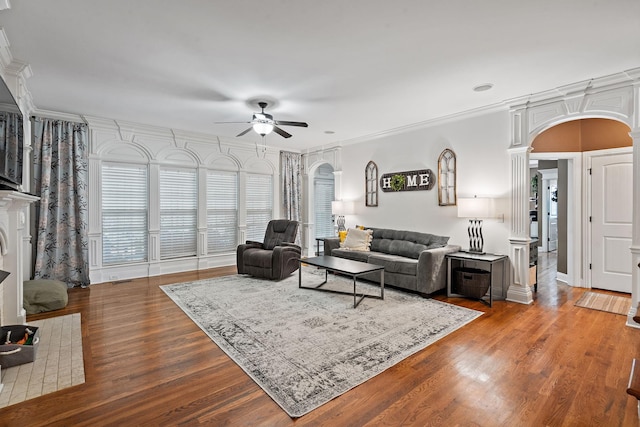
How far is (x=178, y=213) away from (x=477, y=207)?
513cm

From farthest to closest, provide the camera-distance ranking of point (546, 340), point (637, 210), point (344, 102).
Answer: point (344, 102)
point (637, 210)
point (546, 340)

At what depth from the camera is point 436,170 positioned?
5230 mm

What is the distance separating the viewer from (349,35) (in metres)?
2.64

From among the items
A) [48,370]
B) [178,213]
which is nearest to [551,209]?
[178,213]

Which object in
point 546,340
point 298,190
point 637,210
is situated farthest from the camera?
point 298,190

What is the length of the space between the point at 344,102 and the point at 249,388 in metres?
3.51

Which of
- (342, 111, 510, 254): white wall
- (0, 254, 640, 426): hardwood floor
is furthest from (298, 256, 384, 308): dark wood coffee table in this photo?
(342, 111, 510, 254): white wall

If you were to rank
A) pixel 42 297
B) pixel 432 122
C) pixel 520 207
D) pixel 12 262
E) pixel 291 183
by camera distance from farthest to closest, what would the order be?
1. pixel 291 183
2. pixel 432 122
3. pixel 520 207
4. pixel 42 297
5. pixel 12 262

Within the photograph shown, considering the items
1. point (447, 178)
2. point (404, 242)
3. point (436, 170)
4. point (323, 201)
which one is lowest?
point (404, 242)

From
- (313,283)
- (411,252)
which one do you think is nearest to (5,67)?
(313,283)

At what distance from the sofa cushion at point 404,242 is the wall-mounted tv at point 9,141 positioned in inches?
187

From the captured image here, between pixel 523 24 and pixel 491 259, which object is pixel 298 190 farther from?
pixel 523 24

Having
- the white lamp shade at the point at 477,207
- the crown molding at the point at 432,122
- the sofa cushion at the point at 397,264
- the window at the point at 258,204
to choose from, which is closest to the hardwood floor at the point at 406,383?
the sofa cushion at the point at 397,264

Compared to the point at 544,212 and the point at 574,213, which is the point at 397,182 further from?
the point at 544,212
